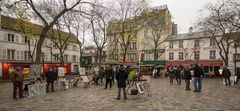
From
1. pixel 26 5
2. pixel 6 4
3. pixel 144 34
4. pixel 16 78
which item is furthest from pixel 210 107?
pixel 144 34

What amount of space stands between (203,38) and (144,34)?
1439 cm

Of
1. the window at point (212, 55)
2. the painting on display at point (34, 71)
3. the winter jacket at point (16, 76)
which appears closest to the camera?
the winter jacket at point (16, 76)

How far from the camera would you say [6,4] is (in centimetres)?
1747

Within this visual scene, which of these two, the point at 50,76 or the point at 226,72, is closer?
the point at 50,76

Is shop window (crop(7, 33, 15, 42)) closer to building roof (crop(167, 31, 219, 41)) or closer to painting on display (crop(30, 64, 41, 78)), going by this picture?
painting on display (crop(30, 64, 41, 78))

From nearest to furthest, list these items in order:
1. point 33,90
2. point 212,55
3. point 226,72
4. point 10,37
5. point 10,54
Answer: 1. point 33,90
2. point 226,72
3. point 10,54
4. point 10,37
5. point 212,55

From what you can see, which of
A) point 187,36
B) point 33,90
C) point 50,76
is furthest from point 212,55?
point 33,90

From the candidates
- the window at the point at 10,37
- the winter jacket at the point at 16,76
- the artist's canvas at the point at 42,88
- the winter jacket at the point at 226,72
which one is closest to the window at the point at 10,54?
the window at the point at 10,37

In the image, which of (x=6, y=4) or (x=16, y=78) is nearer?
(x=16, y=78)

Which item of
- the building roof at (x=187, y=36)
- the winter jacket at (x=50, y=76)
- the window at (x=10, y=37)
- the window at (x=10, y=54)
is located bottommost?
the winter jacket at (x=50, y=76)

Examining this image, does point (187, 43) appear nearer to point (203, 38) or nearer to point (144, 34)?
point (203, 38)

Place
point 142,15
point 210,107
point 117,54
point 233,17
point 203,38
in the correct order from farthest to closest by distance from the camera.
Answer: point 117,54 < point 203,38 < point 142,15 < point 233,17 < point 210,107

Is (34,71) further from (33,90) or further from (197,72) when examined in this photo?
(197,72)

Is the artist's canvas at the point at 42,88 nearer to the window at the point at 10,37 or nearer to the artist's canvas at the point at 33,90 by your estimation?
the artist's canvas at the point at 33,90
